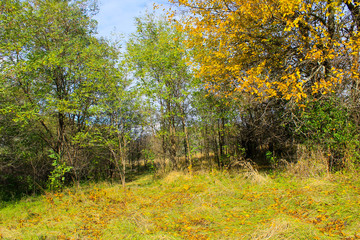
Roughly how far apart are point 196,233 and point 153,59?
7.29 meters

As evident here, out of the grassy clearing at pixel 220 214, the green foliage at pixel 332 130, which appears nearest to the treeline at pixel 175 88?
the green foliage at pixel 332 130

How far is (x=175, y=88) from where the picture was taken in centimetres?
945

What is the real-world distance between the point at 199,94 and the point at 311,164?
4.95m

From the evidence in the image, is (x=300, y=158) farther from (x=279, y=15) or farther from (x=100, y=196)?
(x=100, y=196)

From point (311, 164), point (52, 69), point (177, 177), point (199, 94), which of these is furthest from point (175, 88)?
point (311, 164)

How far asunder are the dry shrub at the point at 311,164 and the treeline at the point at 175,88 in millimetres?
97

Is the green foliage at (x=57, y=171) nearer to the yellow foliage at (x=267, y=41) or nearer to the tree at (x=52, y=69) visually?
the tree at (x=52, y=69)

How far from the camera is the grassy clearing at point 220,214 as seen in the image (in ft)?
10.3

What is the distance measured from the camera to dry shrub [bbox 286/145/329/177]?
5441 mm

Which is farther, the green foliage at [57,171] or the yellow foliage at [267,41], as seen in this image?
Result: the green foliage at [57,171]

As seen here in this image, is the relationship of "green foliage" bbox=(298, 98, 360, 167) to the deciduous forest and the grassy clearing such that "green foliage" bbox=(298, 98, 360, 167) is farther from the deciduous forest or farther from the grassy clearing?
the grassy clearing

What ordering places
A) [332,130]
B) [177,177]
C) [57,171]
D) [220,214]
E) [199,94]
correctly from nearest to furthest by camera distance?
[220,214] < [332,130] < [57,171] < [177,177] < [199,94]

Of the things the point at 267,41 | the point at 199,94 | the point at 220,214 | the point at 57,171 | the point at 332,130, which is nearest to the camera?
the point at 220,214

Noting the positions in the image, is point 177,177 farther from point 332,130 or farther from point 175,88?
point 332,130
